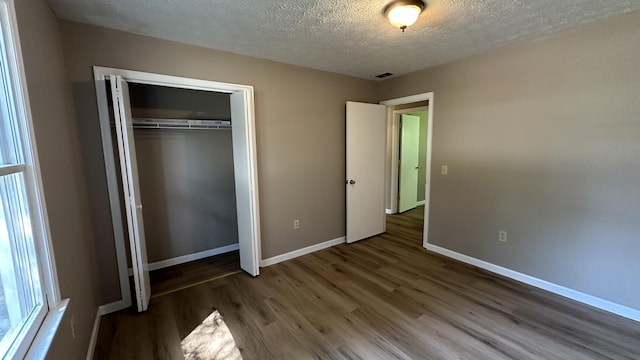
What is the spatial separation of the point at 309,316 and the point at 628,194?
110 inches

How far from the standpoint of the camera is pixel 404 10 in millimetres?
1854

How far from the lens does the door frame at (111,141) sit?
7.11ft

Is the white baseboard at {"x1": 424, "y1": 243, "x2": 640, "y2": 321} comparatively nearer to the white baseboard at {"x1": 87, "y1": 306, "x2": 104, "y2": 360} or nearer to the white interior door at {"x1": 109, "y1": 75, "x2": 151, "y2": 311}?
the white interior door at {"x1": 109, "y1": 75, "x2": 151, "y2": 311}

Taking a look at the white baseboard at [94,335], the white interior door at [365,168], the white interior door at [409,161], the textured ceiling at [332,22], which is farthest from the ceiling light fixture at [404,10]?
the white interior door at [409,161]

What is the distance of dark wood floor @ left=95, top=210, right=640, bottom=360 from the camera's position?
188 centimetres

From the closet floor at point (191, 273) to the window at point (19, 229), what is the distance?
5.04ft

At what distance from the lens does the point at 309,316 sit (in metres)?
2.28

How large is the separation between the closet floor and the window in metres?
1.54

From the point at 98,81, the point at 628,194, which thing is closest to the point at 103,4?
the point at 98,81

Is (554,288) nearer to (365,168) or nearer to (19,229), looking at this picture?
(365,168)

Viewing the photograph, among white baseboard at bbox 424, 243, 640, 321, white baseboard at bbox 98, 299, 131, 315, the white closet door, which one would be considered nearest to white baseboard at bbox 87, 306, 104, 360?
white baseboard at bbox 98, 299, 131, 315

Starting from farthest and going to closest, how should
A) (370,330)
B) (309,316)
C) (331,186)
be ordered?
(331,186) < (309,316) < (370,330)

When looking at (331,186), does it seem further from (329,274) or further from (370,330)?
(370,330)

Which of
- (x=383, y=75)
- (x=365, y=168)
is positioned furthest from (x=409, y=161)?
(x=383, y=75)
